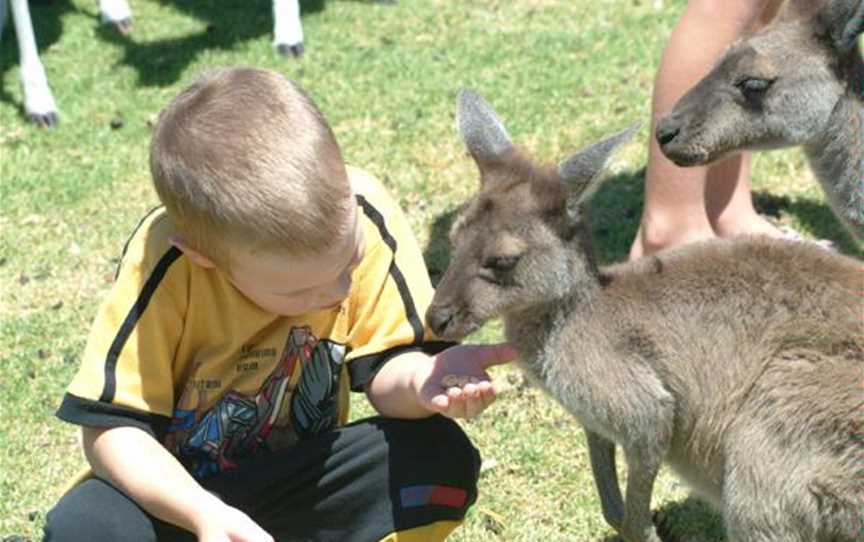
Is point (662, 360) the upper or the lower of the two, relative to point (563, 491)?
upper

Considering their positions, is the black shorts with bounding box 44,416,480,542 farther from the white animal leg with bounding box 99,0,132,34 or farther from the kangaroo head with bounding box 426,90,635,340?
the white animal leg with bounding box 99,0,132,34

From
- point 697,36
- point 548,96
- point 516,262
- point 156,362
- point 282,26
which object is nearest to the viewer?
point 156,362

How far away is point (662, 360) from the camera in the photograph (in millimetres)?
2717

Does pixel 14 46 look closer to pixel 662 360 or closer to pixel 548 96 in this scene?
pixel 548 96

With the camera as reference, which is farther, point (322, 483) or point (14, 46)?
point (14, 46)

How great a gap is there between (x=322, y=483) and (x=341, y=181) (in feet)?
2.26

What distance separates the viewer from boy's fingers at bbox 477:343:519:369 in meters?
2.73

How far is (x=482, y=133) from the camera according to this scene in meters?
2.84

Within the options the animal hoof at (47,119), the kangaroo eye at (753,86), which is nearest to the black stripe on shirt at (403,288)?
the kangaroo eye at (753,86)

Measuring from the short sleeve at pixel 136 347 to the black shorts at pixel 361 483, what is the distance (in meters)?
0.21

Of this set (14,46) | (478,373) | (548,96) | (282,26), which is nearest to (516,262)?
(478,373)

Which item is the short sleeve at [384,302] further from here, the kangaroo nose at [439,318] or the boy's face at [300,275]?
the boy's face at [300,275]

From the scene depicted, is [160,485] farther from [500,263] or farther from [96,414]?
[500,263]

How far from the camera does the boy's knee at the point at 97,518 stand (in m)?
2.53
